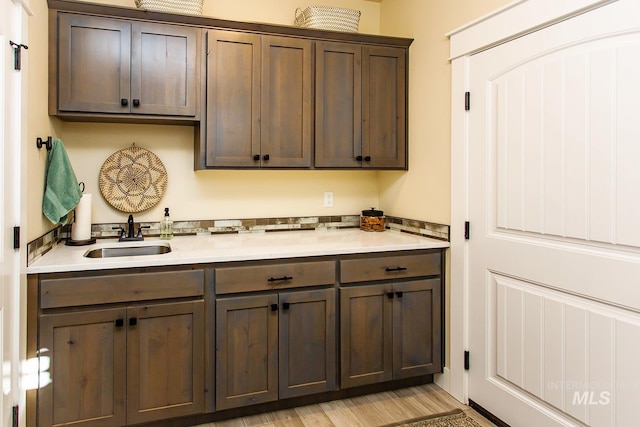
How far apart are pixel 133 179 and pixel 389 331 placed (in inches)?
71.3

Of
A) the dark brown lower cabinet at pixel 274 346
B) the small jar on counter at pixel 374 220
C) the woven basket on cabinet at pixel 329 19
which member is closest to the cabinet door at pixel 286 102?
the woven basket on cabinet at pixel 329 19

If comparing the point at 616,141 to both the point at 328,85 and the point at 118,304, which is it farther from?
the point at 118,304

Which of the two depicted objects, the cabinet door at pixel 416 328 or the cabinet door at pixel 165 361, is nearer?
the cabinet door at pixel 165 361

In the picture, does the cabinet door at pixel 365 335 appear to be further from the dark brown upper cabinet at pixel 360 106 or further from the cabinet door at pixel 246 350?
the dark brown upper cabinet at pixel 360 106

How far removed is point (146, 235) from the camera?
2.73 metres

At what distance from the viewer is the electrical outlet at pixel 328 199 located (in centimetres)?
319

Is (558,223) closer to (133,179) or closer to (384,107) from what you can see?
(384,107)

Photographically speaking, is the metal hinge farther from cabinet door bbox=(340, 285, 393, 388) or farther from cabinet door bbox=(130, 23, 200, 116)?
cabinet door bbox=(340, 285, 393, 388)

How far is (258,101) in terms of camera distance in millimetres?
2584

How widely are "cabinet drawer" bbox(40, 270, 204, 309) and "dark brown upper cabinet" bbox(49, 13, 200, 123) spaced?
3.01ft

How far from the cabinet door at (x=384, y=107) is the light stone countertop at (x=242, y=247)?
0.54 meters

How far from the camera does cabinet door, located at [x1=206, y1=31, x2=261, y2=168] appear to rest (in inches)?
98.0

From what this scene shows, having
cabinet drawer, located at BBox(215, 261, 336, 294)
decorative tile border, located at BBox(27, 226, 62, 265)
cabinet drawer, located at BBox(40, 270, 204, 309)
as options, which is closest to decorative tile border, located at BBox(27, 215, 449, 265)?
decorative tile border, located at BBox(27, 226, 62, 265)

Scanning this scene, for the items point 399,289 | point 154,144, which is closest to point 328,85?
point 154,144
